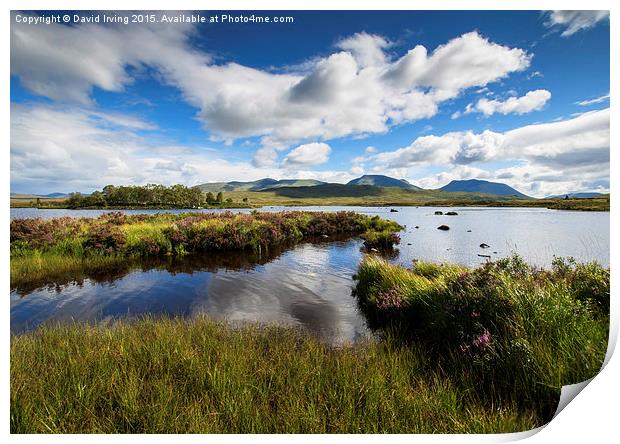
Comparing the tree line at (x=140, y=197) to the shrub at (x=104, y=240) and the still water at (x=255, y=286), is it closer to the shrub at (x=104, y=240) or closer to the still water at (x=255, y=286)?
the shrub at (x=104, y=240)

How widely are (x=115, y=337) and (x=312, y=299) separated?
4.81 m

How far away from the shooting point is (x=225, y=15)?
13.6ft

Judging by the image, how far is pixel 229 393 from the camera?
3.07 metres

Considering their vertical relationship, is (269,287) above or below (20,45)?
below

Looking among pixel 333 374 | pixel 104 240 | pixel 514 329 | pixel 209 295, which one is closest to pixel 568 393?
pixel 514 329

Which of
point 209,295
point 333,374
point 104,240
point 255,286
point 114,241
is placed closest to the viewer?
point 333,374

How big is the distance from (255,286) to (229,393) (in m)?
5.93

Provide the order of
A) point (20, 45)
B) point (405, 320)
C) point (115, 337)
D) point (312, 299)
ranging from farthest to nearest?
point (312, 299)
point (405, 320)
point (115, 337)
point (20, 45)

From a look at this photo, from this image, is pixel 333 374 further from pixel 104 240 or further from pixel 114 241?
pixel 104 240

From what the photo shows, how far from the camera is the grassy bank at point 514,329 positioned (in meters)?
3.12

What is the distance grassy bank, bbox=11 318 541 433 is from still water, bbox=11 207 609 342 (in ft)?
6.76

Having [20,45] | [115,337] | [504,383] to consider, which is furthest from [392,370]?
[20,45]

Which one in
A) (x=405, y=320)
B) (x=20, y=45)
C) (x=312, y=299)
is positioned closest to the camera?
(x=20, y=45)
